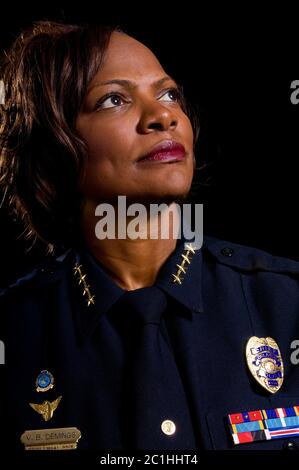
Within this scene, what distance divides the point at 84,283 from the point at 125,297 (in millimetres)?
170

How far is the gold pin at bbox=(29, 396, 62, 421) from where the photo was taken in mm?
1651

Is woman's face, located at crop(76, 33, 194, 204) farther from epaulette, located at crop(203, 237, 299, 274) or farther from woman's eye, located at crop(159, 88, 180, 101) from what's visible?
epaulette, located at crop(203, 237, 299, 274)

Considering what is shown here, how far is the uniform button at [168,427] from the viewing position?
1527 mm

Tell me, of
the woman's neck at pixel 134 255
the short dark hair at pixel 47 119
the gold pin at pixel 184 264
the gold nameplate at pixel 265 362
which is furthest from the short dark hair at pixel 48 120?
the gold nameplate at pixel 265 362

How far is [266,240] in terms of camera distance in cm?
221

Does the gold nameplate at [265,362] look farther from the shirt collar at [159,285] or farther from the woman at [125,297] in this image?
the shirt collar at [159,285]

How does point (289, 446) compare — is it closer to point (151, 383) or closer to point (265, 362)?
point (265, 362)

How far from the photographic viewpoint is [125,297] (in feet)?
5.56

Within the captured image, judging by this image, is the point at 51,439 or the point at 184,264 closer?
the point at 51,439

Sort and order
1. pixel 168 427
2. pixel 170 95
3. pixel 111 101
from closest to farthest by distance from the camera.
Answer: pixel 168 427, pixel 111 101, pixel 170 95

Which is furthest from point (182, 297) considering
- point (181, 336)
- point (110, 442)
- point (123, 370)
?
point (110, 442)

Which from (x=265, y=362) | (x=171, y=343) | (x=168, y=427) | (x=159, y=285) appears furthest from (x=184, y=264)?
(x=168, y=427)

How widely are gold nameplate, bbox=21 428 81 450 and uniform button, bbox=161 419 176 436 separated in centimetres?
22

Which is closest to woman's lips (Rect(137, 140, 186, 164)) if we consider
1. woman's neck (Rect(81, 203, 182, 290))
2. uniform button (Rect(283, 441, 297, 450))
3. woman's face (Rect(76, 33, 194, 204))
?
woman's face (Rect(76, 33, 194, 204))
